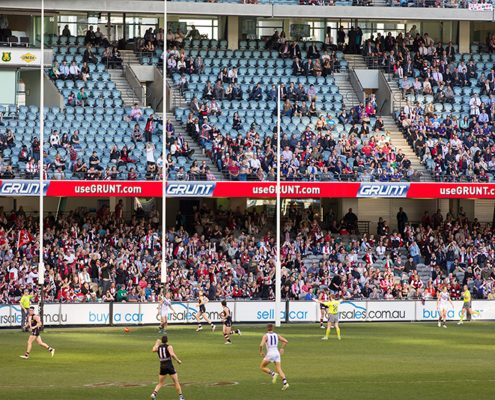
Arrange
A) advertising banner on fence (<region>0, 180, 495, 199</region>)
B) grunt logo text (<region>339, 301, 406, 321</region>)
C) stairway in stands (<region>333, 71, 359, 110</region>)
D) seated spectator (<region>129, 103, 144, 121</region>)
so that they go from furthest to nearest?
stairway in stands (<region>333, 71, 359, 110</region>) < seated spectator (<region>129, 103, 144, 121</region>) < grunt logo text (<region>339, 301, 406, 321</region>) < advertising banner on fence (<region>0, 180, 495, 199</region>)

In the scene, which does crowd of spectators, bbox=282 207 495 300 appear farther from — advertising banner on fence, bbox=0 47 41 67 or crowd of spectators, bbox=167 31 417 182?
advertising banner on fence, bbox=0 47 41 67

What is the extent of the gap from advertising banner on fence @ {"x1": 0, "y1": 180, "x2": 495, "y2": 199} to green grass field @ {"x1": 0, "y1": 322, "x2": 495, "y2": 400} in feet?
25.5

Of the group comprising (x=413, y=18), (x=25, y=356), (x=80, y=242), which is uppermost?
→ (x=413, y=18)

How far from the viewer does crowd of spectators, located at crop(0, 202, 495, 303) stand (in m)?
57.4

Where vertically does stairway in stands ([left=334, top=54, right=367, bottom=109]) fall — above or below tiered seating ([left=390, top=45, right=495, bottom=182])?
above

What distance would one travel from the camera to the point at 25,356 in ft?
138

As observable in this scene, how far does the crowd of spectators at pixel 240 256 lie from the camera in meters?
57.4

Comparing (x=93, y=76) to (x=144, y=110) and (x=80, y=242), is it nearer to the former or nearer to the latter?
(x=144, y=110)

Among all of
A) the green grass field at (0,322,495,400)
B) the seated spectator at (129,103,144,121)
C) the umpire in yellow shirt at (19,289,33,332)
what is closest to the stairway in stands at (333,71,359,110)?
the seated spectator at (129,103,144,121)

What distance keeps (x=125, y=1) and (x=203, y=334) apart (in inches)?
878

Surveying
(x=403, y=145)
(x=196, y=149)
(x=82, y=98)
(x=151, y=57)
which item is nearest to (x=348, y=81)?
(x=403, y=145)

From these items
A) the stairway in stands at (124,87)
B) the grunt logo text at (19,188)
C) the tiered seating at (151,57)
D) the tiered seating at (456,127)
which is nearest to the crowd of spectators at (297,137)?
the tiered seating at (151,57)

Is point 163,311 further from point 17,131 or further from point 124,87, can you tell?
point 124,87

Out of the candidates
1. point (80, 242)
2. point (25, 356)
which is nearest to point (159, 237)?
point (80, 242)
